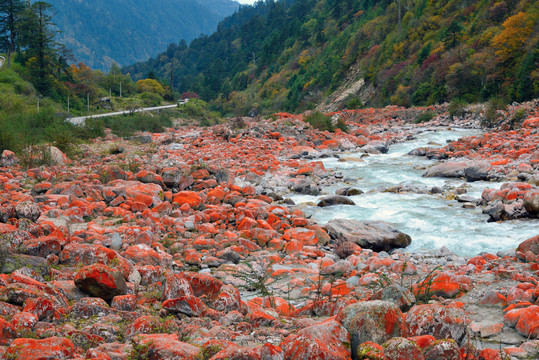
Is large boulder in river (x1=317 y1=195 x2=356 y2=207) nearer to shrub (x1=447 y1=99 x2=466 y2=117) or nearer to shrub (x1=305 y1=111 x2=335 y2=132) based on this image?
shrub (x1=305 y1=111 x2=335 y2=132)

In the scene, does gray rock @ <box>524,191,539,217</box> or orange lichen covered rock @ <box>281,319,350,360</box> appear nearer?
orange lichen covered rock @ <box>281,319,350,360</box>

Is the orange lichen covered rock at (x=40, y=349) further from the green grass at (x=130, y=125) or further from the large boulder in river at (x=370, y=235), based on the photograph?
the green grass at (x=130, y=125)

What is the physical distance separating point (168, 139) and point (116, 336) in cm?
1605

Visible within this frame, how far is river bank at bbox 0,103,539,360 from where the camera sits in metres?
2.65

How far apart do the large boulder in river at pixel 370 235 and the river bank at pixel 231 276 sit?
0.15 ft

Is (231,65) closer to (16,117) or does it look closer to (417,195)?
(16,117)

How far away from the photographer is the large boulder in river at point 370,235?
6.52 meters

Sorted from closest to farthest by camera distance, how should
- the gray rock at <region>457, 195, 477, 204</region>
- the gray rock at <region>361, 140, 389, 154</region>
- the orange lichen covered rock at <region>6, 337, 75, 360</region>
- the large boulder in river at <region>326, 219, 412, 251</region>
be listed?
1. the orange lichen covered rock at <region>6, 337, 75, 360</region>
2. the large boulder in river at <region>326, 219, 412, 251</region>
3. the gray rock at <region>457, 195, 477, 204</region>
4. the gray rock at <region>361, 140, 389, 154</region>

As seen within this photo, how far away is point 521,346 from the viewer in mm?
2908

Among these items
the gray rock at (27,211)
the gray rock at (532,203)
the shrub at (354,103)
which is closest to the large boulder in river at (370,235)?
the gray rock at (532,203)

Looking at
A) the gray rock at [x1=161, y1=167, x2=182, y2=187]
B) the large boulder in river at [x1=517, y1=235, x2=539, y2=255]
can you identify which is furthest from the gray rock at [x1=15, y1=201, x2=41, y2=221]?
the large boulder in river at [x1=517, y1=235, x2=539, y2=255]

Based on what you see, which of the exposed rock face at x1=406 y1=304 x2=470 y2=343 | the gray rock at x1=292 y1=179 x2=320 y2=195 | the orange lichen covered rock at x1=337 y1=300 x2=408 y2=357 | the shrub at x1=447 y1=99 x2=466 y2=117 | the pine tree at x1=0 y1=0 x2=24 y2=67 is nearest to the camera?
the orange lichen covered rock at x1=337 y1=300 x2=408 y2=357

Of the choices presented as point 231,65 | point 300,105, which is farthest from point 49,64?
point 231,65

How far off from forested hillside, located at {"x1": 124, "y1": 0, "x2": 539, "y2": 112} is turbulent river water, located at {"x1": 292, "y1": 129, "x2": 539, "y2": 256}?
43.5 feet
